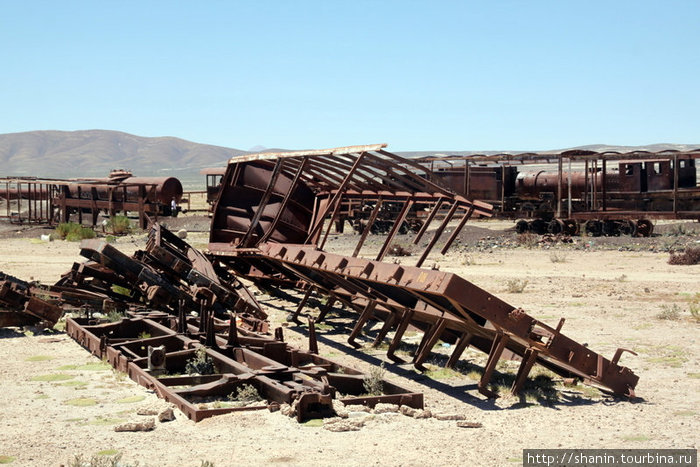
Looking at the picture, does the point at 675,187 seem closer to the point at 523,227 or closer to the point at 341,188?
the point at 523,227

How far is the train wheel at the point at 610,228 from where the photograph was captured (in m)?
30.0

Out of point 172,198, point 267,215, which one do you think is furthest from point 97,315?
point 172,198

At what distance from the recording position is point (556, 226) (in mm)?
30875

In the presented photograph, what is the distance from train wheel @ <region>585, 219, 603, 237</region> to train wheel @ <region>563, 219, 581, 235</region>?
478mm

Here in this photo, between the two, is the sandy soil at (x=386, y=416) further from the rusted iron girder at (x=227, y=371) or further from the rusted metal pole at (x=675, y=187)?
the rusted metal pole at (x=675, y=187)

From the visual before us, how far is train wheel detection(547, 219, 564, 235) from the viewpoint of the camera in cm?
3061

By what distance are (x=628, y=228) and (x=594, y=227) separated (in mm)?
1243

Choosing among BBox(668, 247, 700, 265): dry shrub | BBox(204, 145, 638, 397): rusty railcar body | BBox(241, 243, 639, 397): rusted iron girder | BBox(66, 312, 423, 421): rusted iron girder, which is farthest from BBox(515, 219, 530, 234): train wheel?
BBox(66, 312, 423, 421): rusted iron girder

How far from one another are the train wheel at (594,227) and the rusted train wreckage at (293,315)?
60.4 feet

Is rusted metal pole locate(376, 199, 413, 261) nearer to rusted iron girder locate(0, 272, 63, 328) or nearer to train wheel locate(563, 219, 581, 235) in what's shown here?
rusted iron girder locate(0, 272, 63, 328)

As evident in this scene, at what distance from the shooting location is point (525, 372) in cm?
732

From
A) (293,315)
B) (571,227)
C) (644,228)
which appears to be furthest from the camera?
(571,227)

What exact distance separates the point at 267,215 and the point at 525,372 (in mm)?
8024

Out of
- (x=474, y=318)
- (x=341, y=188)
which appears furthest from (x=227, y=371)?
(x=341, y=188)
